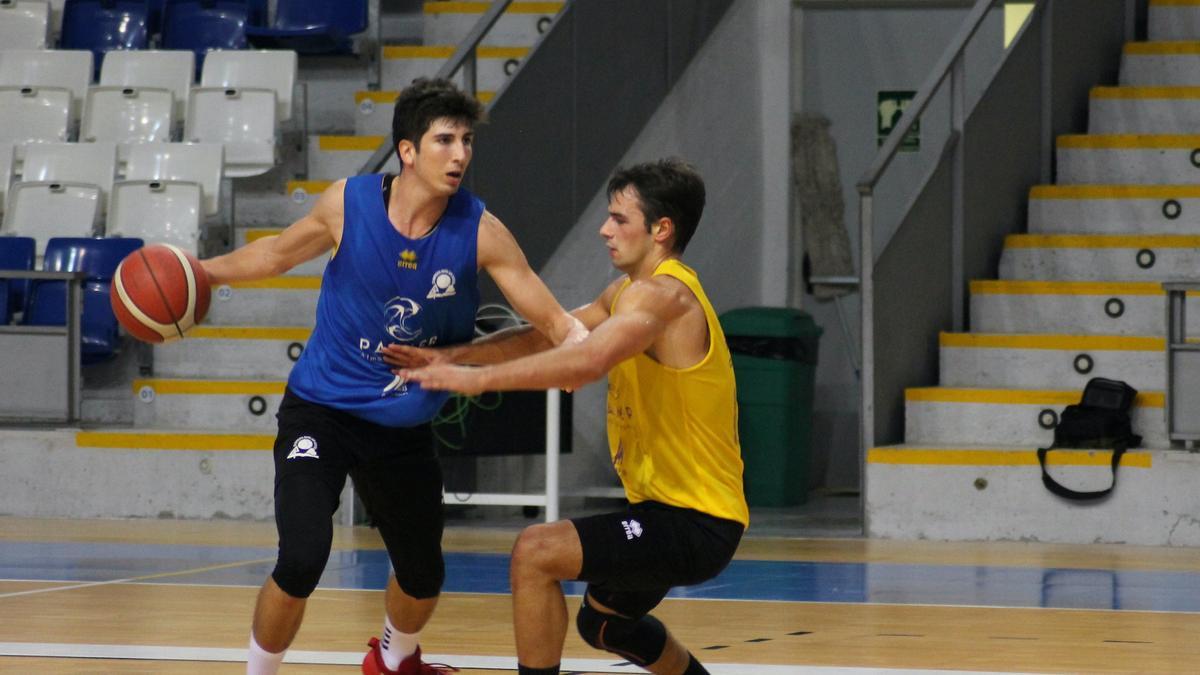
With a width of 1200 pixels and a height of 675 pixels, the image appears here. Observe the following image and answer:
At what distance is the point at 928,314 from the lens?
10625 millimetres

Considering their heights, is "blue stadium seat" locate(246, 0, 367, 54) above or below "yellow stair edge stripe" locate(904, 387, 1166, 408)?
above

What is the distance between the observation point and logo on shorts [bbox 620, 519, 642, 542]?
4496mm

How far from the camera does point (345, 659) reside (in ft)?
19.4

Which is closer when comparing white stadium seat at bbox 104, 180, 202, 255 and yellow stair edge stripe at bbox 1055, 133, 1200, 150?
white stadium seat at bbox 104, 180, 202, 255

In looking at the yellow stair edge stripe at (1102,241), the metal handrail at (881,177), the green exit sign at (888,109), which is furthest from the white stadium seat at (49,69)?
the yellow stair edge stripe at (1102,241)

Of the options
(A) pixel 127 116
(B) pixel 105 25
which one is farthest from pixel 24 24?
(A) pixel 127 116

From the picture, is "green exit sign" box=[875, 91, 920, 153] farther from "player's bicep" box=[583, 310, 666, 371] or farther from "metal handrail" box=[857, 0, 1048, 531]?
"player's bicep" box=[583, 310, 666, 371]

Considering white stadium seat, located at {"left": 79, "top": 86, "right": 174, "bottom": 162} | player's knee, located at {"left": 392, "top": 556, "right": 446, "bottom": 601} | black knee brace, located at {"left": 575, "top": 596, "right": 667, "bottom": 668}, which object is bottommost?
black knee brace, located at {"left": 575, "top": 596, "right": 667, "bottom": 668}

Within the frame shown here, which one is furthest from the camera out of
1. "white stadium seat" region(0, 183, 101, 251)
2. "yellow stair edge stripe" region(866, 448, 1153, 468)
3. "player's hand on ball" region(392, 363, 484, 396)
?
"white stadium seat" region(0, 183, 101, 251)

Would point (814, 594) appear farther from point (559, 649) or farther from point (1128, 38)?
point (1128, 38)

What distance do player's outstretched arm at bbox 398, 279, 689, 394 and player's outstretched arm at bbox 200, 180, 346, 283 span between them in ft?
2.77

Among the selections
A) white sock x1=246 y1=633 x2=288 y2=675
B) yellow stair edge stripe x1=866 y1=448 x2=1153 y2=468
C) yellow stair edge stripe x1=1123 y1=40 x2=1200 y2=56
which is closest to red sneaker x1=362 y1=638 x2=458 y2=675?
white sock x1=246 y1=633 x2=288 y2=675

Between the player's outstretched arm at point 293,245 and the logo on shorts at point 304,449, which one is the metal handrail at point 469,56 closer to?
the player's outstretched arm at point 293,245

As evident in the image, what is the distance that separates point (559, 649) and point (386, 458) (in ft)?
3.13
